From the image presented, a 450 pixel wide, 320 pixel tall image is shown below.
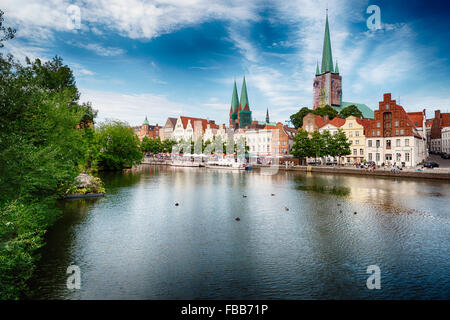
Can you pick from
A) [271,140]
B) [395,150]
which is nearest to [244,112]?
[271,140]

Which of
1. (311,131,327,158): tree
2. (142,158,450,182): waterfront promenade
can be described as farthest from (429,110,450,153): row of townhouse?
(142,158,450,182): waterfront promenade

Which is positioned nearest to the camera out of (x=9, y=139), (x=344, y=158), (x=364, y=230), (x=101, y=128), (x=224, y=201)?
(x=9, y=139)

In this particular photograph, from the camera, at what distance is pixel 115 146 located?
67.7 meters

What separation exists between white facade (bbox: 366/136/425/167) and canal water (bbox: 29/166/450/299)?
4480 centimetres

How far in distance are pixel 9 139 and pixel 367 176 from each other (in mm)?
54343

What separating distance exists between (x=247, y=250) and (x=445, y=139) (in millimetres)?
115947

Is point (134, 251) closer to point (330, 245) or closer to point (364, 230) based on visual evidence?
point (330, 245)

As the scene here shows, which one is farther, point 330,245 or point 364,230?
point 364,230

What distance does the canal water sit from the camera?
10.9 meters

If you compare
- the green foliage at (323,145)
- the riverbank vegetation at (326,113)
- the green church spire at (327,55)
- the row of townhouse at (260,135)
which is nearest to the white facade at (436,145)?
the riverbank vegetation at (326,113)

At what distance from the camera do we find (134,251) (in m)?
14.7

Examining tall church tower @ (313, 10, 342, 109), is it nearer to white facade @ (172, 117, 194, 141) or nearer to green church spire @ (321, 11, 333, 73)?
green church spire @ (321, 11, 333, 73)

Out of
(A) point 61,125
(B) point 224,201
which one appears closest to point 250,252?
(B) point 224,201

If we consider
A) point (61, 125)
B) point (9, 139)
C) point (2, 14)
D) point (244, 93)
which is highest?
point (244, 93)
